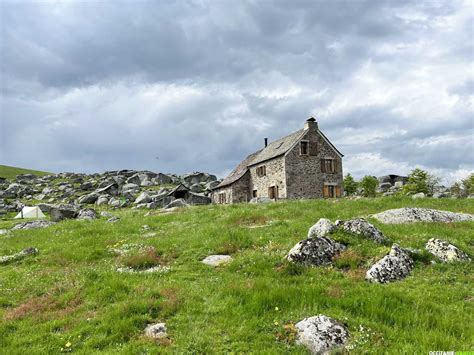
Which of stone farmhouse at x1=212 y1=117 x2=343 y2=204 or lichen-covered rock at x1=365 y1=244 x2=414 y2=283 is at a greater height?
stone farmhouse at x1=212 y1=117 x2=343 y2=204

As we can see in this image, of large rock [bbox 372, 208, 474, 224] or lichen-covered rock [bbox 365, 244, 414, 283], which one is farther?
large rock [bbox 372, 208, 474, 224]

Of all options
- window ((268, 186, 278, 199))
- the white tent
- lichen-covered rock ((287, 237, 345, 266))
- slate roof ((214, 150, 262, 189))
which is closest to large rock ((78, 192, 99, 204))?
the white tent

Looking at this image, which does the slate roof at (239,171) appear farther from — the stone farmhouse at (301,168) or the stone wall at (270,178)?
the stone farmhouse at (301,168)

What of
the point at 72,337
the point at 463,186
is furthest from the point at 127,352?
the point at 463,186

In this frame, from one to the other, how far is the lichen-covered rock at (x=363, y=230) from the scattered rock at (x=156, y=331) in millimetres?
8706

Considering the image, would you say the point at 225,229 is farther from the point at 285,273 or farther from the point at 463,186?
the point at 463,186

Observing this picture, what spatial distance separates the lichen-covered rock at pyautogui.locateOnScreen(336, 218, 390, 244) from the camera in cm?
1477

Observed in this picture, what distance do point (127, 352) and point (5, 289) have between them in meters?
7.97

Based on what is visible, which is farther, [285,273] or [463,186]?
[463,186]

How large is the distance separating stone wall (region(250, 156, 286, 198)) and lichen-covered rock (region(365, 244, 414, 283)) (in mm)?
42909

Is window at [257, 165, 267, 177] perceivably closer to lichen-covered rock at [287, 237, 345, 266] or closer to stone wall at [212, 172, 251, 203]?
stone wall at [212, 172, 251, 203]

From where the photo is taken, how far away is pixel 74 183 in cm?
12100

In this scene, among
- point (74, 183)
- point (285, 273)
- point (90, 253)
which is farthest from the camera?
point (74, 183)

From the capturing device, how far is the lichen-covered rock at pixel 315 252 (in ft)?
43.5
